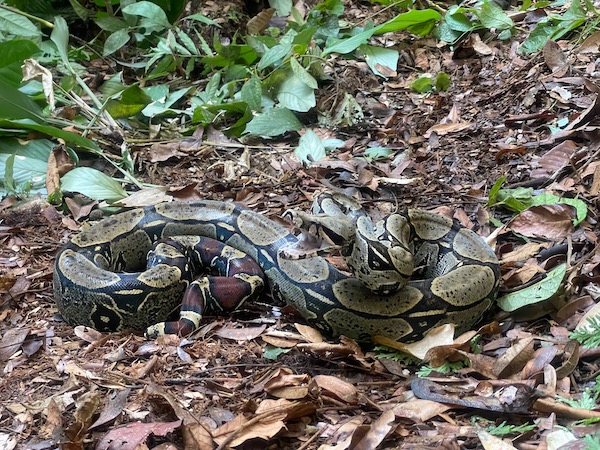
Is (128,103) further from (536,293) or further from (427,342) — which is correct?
(536,293)

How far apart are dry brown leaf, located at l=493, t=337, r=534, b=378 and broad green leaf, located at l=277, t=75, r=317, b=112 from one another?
362 centimetres

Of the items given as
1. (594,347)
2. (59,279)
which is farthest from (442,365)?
(59,279)

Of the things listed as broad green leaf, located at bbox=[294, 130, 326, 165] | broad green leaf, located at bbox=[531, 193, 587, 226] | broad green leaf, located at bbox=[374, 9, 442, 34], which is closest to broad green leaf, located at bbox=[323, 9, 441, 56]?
broad green leaf, located at bbox=[374, 9, 442, 34]

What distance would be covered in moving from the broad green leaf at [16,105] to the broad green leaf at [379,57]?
3.57 metres

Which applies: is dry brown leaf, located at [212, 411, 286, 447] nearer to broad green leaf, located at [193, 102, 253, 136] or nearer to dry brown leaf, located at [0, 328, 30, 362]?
dry brown leaf, located at [0, 328, 30, 362]

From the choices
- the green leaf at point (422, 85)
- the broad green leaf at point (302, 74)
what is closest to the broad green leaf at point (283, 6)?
the broad green leaf at point (302, 74)

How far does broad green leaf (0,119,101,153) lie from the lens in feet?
18.6

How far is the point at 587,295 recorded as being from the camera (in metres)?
3.58

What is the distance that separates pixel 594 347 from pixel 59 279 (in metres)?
3.45

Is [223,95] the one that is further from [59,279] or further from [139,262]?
[59,279]

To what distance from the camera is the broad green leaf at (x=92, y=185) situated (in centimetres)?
523

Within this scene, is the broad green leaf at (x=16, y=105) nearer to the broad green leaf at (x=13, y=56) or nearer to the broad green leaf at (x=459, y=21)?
the broad green leaf at (x=13, y=56)

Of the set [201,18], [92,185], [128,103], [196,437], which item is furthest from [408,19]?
[196,437]

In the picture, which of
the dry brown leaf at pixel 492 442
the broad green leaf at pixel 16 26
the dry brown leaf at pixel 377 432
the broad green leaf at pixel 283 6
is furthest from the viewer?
the broad green leaf at pixel 283 6
